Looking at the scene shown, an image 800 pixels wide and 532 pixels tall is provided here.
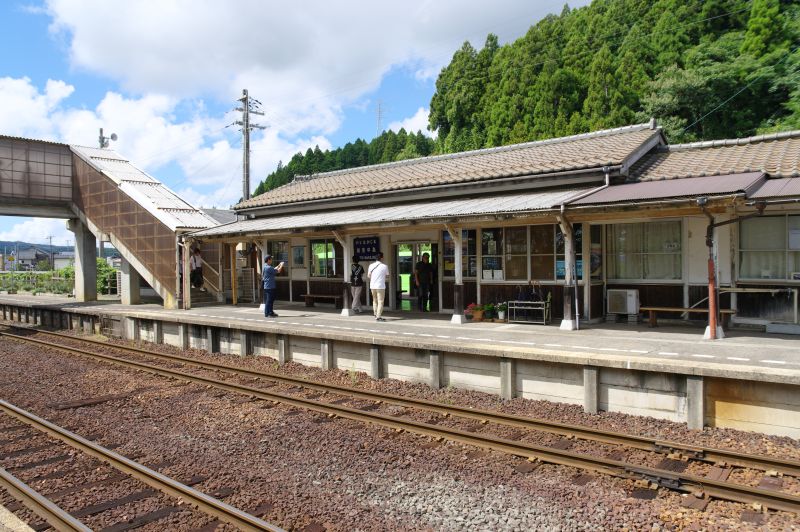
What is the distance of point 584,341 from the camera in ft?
30.5

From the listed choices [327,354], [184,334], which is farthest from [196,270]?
[327,354]

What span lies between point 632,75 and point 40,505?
32.6 metres

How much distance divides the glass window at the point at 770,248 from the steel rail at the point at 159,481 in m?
9.98

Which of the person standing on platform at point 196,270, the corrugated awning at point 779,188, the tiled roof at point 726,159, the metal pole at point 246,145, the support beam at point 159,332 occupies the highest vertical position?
the metal pole at point 246,145

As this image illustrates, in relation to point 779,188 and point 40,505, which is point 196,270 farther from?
point 779,188

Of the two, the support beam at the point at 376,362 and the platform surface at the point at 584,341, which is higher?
the platform surface at the point at 584,341

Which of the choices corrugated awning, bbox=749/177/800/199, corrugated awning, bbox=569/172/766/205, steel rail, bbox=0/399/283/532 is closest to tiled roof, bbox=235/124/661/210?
corrugated awning, bbox=569/172/766/205

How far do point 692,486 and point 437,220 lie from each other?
7.48 meters

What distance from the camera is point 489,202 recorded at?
41.1ft

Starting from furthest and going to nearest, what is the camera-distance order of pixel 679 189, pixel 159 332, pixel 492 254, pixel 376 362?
pixel 159 332 < pixel 492 254 < pixel 376 362 < pixel 679 189

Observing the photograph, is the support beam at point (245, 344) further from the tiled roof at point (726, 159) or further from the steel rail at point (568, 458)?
the tiled roof at point (726, 159)

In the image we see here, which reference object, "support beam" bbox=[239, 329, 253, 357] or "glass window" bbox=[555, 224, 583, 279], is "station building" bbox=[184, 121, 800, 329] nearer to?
"glass window" bbox=[555, 224, 583, 279]

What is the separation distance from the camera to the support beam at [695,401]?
6691 mm

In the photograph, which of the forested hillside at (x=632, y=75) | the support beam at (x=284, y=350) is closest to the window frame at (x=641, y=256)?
the support beam at (x=284, y=350)
